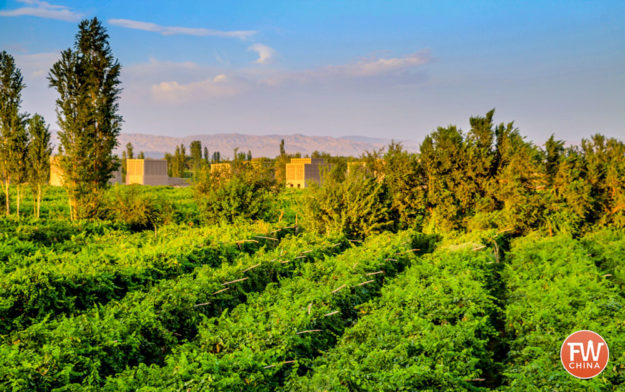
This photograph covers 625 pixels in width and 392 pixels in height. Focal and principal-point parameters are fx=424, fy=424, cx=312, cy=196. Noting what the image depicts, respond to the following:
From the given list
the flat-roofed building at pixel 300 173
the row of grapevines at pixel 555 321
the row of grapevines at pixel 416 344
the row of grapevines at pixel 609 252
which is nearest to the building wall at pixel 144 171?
the flat-roofed building at pixel 300 173

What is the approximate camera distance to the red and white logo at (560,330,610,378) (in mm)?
5453

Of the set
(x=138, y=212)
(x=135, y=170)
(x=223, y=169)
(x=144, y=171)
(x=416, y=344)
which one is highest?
(x=135, y=170)

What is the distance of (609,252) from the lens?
14.0m

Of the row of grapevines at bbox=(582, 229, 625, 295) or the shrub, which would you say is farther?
the shrub

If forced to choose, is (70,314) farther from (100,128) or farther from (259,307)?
(100,128)

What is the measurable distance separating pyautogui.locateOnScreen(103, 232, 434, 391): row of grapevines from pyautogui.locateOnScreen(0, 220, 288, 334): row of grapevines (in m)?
2.34

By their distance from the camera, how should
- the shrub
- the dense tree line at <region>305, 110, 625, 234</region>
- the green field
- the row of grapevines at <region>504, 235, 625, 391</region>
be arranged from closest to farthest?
the green field → the row of grapevines at <region>504, 235, 625, 391</region> → the shrub → the dense tree line at <region>305, 110, 625, 234</region>

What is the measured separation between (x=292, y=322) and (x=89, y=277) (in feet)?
13.7

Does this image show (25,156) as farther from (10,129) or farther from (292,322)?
(292,322)

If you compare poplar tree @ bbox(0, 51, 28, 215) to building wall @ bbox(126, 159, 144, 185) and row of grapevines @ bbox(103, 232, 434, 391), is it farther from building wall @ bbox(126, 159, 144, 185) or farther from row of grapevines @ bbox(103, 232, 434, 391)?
building wall @ bbox(126, 159, 144, 185)

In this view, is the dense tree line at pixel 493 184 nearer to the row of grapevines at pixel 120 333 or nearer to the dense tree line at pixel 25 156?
the row of grapevines at pixel 120 333

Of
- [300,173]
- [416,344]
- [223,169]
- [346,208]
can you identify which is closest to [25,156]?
[223,169]

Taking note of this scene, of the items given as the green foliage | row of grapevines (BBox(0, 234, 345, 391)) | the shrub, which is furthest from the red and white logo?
the green foliage

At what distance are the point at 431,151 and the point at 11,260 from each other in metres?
16.3
